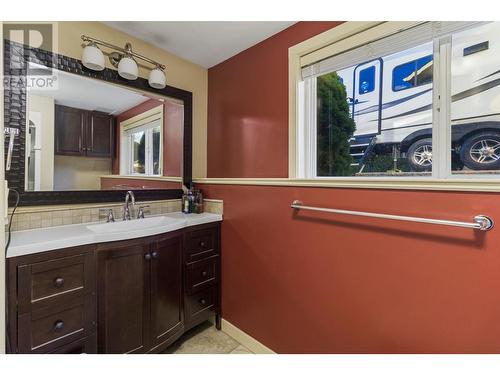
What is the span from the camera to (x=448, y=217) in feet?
3.18

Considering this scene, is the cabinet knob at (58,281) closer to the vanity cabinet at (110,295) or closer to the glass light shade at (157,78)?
the vanity cabinet at (110,295)

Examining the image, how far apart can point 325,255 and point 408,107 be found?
886mm

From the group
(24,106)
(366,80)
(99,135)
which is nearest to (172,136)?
(99,135)

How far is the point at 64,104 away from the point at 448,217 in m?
2.10

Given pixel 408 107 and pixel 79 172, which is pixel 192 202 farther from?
pixel 408 107

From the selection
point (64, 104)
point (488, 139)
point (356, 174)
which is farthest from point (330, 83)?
point (64, 104)

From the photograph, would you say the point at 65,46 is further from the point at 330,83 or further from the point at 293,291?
the point at 293,291

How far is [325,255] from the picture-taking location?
1346 millimetres

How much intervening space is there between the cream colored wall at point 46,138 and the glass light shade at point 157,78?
0.64m

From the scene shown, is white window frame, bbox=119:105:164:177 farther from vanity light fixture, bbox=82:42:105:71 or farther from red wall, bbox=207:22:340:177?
red wall, bbox=207:22:340:177

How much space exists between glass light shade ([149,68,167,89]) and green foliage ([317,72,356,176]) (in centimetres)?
114

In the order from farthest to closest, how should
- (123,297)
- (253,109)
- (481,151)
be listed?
(253,109)
(123,297)
(481,151)
